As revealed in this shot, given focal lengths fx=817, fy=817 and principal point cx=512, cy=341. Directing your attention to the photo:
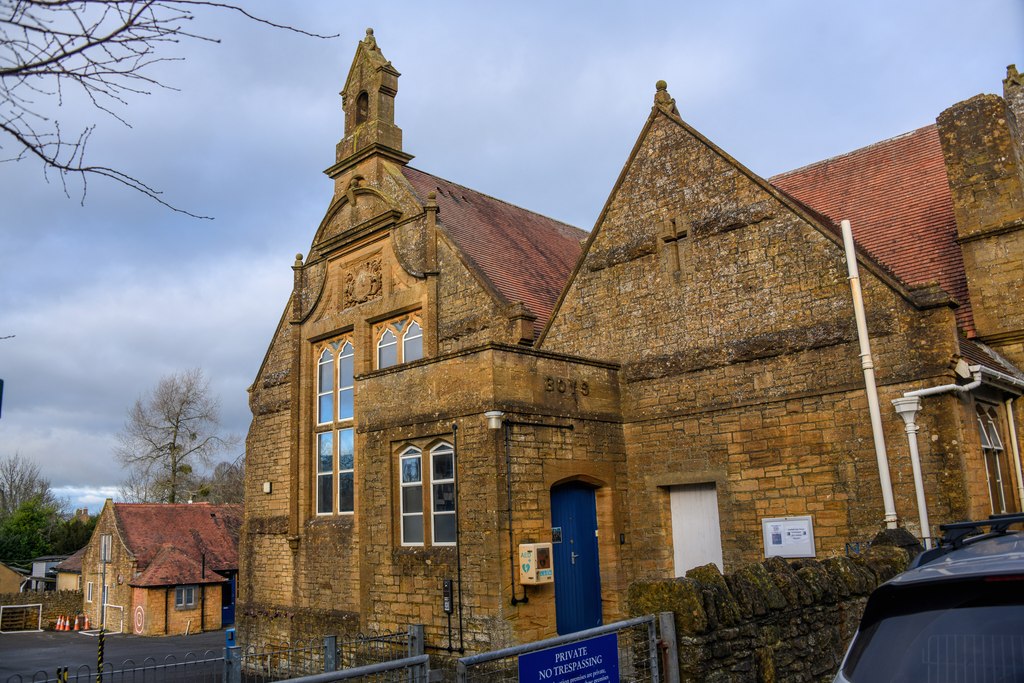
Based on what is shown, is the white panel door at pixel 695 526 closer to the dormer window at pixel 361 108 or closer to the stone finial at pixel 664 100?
the stone finial at pixel 664 100

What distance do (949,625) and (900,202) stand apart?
1483 centimetres

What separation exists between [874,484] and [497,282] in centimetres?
931

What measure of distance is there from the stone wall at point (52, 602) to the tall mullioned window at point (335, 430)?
2896cm

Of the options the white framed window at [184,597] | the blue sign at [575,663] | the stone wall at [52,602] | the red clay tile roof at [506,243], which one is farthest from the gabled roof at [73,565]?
the blue sign at [575,663]

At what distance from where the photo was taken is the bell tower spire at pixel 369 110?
68.4ft

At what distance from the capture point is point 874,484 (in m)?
12.2

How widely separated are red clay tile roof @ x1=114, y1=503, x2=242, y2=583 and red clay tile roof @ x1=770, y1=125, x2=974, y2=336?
31851mm

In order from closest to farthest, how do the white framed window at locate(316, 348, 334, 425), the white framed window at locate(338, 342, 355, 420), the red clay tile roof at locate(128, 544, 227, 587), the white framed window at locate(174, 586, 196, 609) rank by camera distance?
the white framed window at locate(338, 342, 355, 420), the white framed window at locate(316, 348, 334, 425), the red clay tile roof at locate(128, 544, 227, 587), the white framed window at locate(174, 586, 196, 609)

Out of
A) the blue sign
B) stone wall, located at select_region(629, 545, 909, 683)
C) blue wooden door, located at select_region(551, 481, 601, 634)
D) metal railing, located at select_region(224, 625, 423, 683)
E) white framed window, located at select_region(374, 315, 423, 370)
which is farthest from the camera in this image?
white framed window, located at select_region(374, 315, 423, 370)

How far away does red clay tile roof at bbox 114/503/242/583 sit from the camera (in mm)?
38281

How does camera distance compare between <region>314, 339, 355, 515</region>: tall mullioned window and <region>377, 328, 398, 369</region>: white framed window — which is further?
<region>314, 339, 355, 515</region>: tall mullioned window

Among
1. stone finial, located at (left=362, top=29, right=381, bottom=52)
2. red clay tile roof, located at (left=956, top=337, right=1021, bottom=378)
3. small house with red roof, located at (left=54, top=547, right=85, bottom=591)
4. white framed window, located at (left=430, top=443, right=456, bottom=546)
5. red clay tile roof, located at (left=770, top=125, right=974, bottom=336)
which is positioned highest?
stone finial, located at (left=362, top=29, right=381, bottom=52)

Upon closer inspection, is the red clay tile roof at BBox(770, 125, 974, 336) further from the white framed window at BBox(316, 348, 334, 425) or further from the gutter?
the white framed window at BBox(316, 348, 334, 425)

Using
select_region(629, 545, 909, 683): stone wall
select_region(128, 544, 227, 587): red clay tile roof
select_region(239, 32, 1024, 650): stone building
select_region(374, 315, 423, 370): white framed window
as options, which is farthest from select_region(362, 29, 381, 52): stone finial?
select_region(128, 544, 227, 587): red clay tile roof
